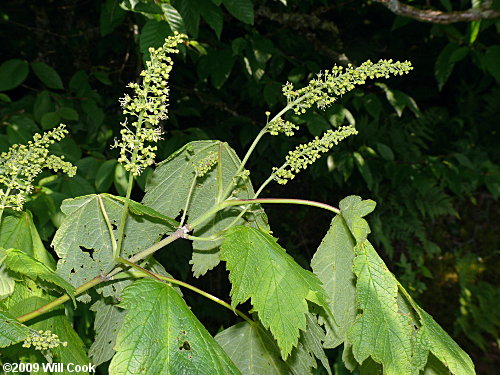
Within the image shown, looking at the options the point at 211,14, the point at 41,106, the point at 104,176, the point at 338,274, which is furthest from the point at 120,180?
the point at 338,274

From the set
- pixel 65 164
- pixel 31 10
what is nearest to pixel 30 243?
pixel 65 164

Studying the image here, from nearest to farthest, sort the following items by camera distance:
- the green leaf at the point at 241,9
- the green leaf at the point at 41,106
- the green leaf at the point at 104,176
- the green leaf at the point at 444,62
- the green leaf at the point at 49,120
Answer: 1. the green leaf at the point at 241,9
2. the green leaf at the point at 104,176
3. the green leaf at the point at 49,120
4. the green leaf at the point at 41,106
5. the green leaf at the point at 444,62

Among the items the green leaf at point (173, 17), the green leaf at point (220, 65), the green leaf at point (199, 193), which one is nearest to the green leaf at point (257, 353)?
the green leaf at point (199, 193)

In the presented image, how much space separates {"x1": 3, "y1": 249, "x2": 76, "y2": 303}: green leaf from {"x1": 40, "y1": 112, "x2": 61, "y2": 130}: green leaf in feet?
4.55

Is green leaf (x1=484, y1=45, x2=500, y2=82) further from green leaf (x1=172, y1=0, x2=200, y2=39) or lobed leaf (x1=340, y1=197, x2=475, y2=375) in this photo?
lobed leaf (x1=340, y1=197, x2=475, y2=375)

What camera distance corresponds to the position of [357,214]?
1.13 meters

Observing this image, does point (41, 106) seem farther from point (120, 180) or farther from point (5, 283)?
point (5, 283)

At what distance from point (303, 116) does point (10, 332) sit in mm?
1672

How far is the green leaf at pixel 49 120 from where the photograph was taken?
2.29 meters

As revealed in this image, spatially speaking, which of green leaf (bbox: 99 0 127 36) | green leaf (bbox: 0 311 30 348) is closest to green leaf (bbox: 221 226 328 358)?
green leaf (bbox: 0 311 30 348)

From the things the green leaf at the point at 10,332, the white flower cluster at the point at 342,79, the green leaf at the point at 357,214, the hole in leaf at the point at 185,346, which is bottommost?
the hole in leaf at the point at 185,346

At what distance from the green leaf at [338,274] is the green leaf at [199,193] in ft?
0.55

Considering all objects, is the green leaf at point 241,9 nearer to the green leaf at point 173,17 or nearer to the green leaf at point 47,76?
the green leaf at point 173,17

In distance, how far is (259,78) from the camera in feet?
8.64
